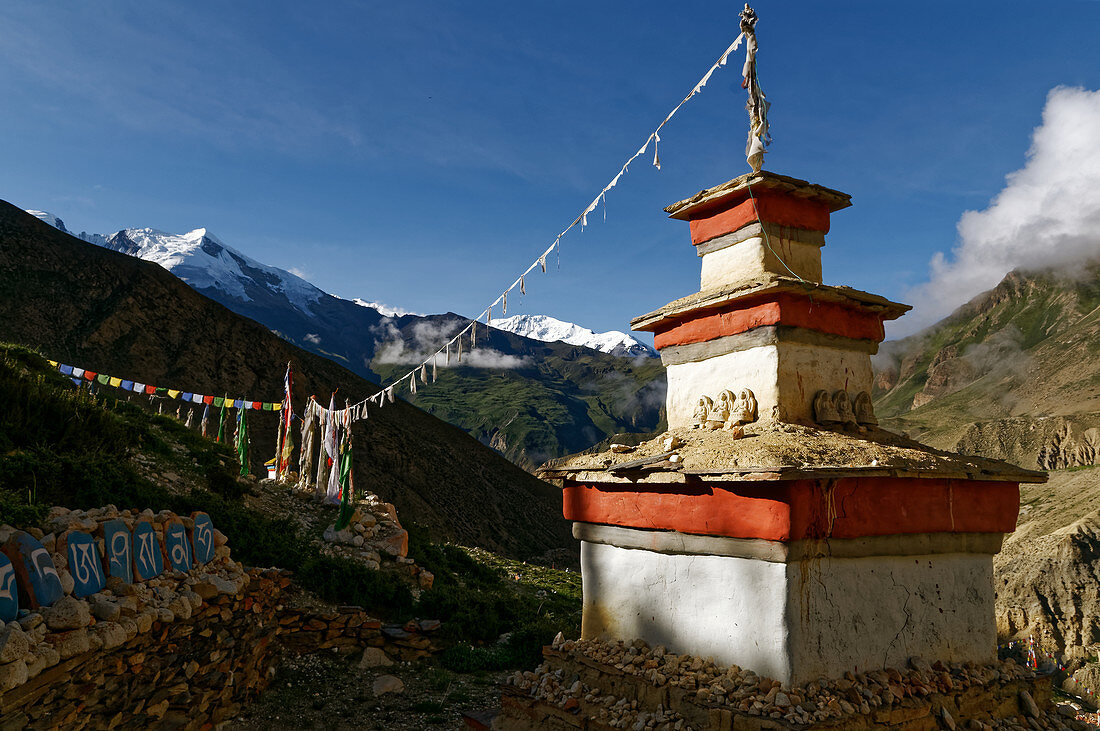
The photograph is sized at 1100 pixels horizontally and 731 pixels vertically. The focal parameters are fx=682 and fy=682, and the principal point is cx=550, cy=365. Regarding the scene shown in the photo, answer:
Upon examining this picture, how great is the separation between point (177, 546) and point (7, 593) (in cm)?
272

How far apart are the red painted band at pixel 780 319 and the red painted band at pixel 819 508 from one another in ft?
5.10

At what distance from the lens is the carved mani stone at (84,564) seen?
5520 mm

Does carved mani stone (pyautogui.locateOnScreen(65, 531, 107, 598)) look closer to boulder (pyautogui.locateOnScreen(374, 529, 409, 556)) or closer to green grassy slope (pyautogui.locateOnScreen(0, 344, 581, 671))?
green grassy slope (pyautogui.locateOnScreen(0, 344, 581, 671))

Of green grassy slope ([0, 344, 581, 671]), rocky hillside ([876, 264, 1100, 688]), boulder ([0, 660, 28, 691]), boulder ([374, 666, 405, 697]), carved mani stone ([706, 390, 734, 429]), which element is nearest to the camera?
boulder ([0, 660, 28, 691])

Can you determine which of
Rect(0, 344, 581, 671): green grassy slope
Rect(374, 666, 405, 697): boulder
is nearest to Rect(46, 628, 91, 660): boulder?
Rect(0, 344, 581, 671): green grassy slope

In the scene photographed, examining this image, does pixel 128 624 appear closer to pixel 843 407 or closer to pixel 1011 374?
pixel 843 407

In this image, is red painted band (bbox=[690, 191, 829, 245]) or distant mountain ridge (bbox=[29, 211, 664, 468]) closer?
red painted band (bbox=[690, 191, 829, 245])

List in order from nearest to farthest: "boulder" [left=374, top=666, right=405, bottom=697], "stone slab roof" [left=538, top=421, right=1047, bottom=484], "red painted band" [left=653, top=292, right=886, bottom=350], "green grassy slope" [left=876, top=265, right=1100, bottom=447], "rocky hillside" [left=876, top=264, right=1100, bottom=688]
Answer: "stone slab roof" [left=538, top=421, right=1047, bottom=484]
"red painted band" [left=653, top=292, right=886, bottom=350]
"boulder" [left=374, top=666, right=405, bottom=697]
"rocky hillside" [left=876, top=264, right=1100, bottom=688]
"green grassy slope" [left=876, top=265, right=1100, bottom=447]

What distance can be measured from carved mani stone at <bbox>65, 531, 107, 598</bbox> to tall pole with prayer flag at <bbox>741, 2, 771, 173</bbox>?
680 cm

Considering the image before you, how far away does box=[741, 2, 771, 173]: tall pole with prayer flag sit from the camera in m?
6.56

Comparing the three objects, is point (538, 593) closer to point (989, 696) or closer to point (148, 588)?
point (148, 588)

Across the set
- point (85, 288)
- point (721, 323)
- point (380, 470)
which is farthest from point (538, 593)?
point (85, 288)

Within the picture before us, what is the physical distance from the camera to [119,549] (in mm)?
6199

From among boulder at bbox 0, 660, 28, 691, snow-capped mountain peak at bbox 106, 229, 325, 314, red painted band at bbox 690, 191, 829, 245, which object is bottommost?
boulder at bbox 0, 660, 28, 691
